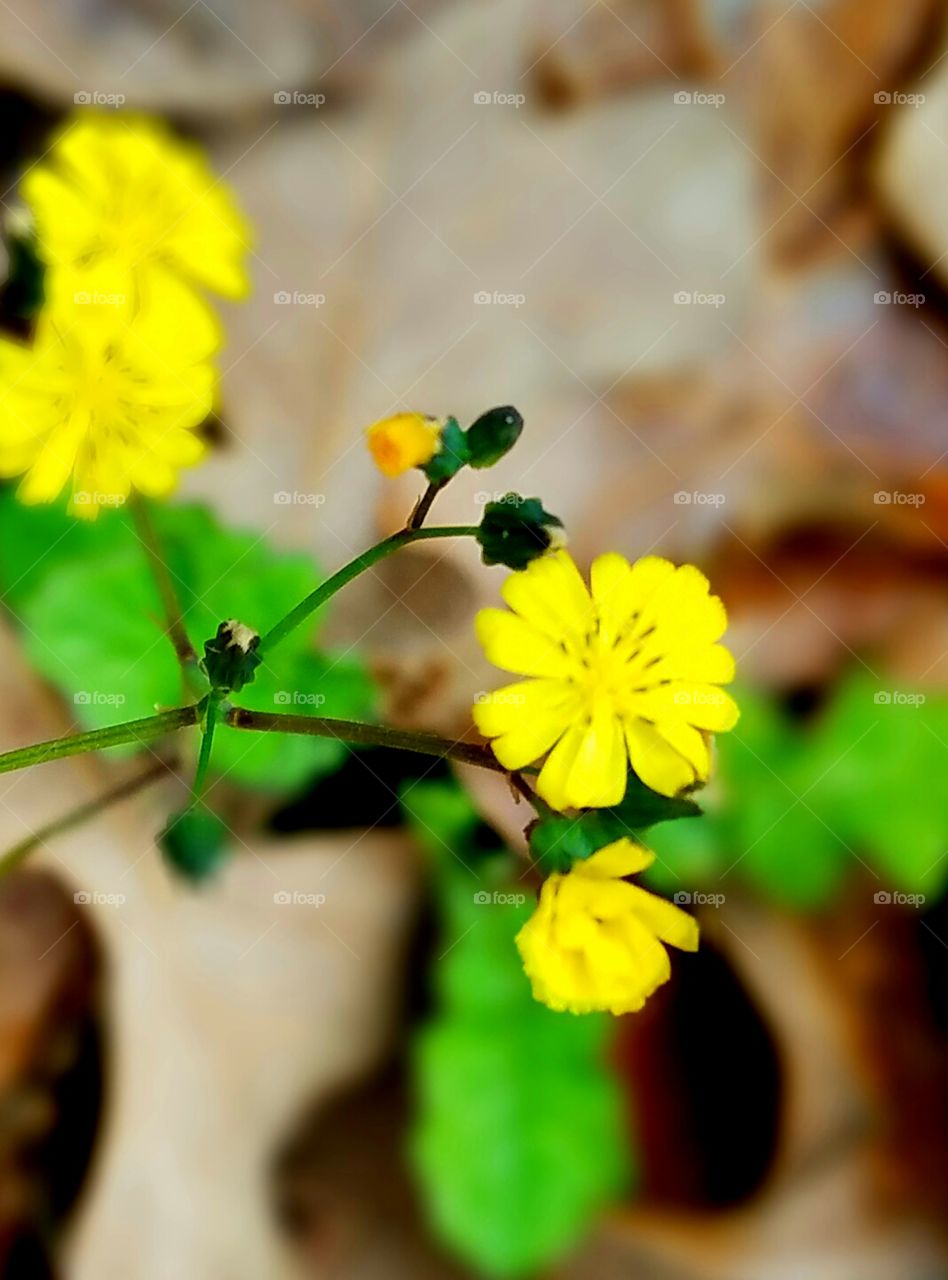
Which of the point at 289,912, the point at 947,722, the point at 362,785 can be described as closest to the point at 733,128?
the point at 947,722

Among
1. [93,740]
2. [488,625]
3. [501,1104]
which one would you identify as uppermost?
[488,625]

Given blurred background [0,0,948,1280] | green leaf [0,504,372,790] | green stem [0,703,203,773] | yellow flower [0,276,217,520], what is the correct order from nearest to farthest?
green stem [0,703,203,773]
yellow flower [0,276,217,520]
green leaf [0,504,372,790]
blurred background [0,0,948,1280]

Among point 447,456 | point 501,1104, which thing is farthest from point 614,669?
point 501,1104

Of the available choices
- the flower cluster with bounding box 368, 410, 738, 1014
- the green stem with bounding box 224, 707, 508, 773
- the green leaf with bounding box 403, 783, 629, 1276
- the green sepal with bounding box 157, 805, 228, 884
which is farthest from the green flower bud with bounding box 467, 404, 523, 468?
the green leaf with bounding box 403, 783, 629, 1276

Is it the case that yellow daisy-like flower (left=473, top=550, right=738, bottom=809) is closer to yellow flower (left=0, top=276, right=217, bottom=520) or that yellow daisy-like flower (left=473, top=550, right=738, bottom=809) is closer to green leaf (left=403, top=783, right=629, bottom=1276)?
yellow flower (left=0, top=276, right=217, bottom=520)

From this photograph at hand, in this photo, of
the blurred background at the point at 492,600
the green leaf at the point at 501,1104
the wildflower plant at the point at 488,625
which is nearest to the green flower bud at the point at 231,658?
the wildflower plant at the point at 488,625

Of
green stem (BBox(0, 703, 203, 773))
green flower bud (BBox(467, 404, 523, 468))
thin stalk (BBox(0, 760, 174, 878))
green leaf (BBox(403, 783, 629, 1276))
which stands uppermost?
green flower bud (BBox(467, 404, 523, 468))

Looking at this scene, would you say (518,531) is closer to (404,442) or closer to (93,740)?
(404,442)
